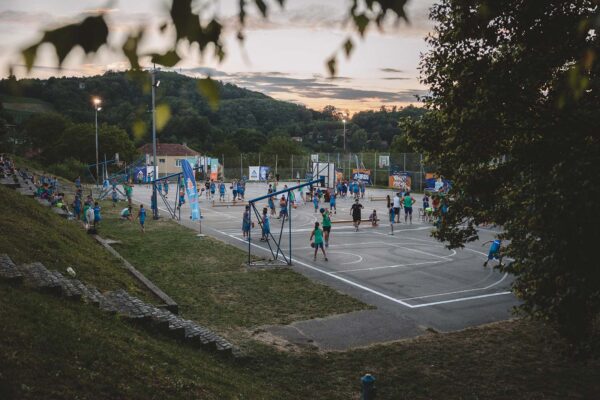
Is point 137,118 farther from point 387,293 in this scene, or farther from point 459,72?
point 387,293

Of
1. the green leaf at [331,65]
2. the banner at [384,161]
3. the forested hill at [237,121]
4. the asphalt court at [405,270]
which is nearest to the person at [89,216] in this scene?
the asphalt court at [405,270]

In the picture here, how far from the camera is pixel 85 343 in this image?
26.7 feet

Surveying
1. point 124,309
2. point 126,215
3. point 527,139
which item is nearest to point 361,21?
point 527,139

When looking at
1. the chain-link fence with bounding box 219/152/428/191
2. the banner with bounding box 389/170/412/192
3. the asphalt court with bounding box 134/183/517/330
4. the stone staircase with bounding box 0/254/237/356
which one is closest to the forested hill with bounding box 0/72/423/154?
the chain-link fence with bounding box 219/152/428/191

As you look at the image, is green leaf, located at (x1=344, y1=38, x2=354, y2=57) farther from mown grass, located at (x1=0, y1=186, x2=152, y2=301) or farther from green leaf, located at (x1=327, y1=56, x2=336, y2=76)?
mown grass, located at (x1=0, y1=186, x2=152, y2=301)

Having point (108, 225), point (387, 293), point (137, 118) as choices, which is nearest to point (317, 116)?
point (108, 225)

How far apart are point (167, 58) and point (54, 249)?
1589 cm

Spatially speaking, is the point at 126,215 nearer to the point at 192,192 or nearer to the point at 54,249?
the point at 192,192

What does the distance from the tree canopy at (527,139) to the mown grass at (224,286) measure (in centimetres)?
483

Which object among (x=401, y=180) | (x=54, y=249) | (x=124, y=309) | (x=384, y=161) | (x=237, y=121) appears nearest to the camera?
(x=124, y=309)

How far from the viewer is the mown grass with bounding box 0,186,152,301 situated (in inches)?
575

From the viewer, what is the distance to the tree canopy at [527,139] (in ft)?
25.8

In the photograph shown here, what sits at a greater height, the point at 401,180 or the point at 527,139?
the point at 527,139

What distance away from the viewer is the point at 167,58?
8.16 feet
